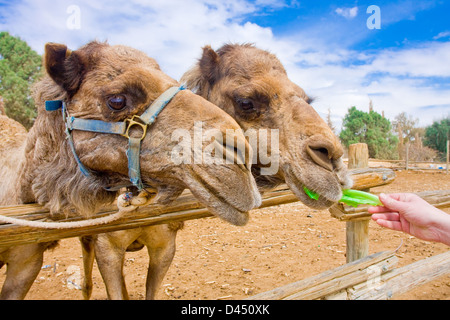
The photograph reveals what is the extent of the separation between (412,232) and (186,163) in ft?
5.12

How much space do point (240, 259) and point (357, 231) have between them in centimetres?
298

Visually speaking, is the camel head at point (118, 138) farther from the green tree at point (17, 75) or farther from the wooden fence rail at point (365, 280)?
the green tree at point (17, 75)

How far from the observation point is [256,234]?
25.9ft

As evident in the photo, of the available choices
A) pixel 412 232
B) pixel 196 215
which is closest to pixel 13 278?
pixel 196 215

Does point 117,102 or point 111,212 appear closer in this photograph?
point 117,102

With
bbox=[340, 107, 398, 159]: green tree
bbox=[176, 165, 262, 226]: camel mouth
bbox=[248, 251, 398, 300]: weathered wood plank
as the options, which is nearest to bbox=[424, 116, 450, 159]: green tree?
bbox=[340, 107, 398, 159]: green tree

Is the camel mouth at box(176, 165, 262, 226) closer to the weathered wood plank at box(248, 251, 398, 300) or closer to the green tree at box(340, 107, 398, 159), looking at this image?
the weathered wood plank at box(248, 251, 398, 300)

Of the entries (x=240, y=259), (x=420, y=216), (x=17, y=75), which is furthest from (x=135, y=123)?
(x=17, y=75)

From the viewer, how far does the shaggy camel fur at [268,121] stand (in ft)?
7.52

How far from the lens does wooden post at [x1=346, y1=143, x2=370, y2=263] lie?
4058mm

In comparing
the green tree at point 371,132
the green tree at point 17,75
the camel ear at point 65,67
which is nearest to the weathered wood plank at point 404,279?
the camel ear at point 65,67

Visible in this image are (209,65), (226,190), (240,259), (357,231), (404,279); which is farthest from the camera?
(240,259)

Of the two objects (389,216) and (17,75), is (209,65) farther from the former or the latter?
(17,75)

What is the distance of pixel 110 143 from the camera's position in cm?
193
